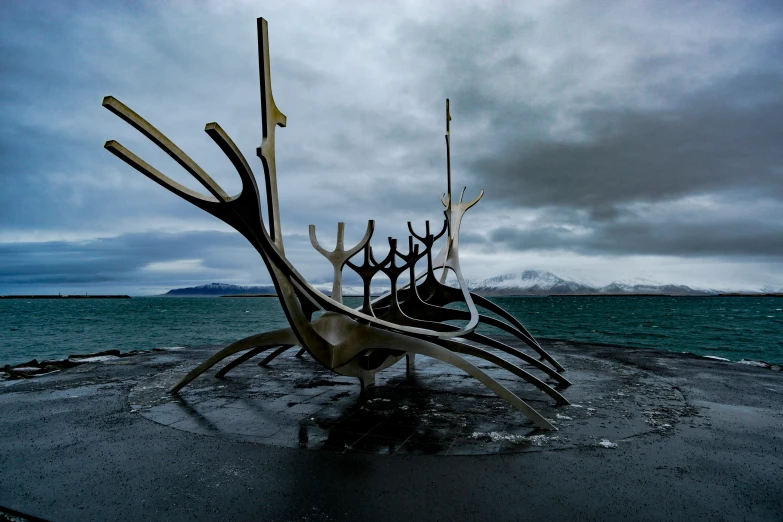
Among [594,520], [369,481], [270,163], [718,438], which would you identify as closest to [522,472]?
[594,520]

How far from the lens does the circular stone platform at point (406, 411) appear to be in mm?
6957

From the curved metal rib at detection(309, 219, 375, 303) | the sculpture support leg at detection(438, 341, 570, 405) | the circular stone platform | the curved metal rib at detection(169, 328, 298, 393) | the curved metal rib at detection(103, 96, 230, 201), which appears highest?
the curved metal rib at detection(103, 96, 230, 201)

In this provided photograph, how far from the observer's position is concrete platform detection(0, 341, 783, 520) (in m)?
4.86

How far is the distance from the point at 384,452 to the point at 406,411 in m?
2.30

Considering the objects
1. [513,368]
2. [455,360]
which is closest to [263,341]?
[455,360]

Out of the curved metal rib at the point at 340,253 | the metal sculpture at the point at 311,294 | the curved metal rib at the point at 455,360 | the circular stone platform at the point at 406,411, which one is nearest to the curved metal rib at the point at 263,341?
the metal sculpture at the point at 311,294

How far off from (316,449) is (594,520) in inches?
146

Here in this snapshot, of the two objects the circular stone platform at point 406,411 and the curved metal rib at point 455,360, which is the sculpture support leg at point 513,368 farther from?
the curved metal rib at point 455,360

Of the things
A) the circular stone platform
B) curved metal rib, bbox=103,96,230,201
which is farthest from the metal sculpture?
the circular stone platform

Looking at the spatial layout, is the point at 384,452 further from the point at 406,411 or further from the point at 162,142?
the point at 162,142

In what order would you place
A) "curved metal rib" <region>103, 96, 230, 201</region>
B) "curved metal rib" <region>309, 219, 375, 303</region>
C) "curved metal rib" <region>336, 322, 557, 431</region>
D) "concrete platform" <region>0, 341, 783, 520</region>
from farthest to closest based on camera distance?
1. "curved metal rib" <region>309, 219, 375, 303</region>
2. "curved metal rib" <region>336, 322, 557, 431</region>
3. "curved metal rib" <region>103, 96, 230, 201</region>
4. "concrete platform" <region>0, 341, 783, 520</region>

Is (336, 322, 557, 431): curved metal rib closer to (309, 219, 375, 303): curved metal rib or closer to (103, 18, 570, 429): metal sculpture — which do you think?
(103, 18, 570, 429): metal sculpture

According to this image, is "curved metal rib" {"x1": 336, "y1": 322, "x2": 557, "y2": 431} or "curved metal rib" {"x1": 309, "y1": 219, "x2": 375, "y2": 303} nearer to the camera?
"curved metal rib" {"x1": 336, "y1": 322, "x2": 557, "y2": 431}

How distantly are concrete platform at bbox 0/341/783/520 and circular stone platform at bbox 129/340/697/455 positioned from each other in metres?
0.05
